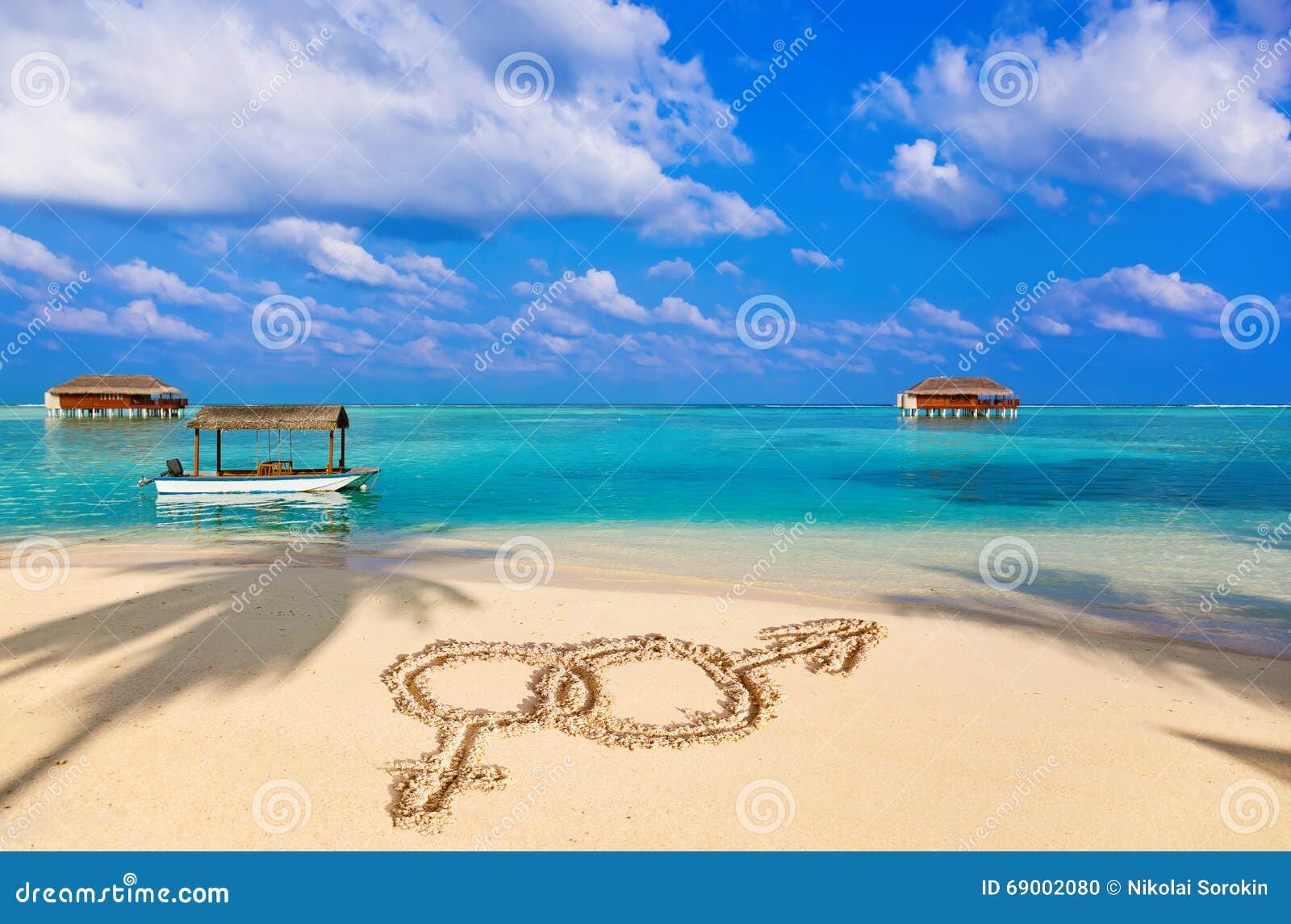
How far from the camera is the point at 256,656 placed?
816cm

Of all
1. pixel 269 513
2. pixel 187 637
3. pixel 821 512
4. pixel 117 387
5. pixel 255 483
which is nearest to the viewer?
pixel 187 637

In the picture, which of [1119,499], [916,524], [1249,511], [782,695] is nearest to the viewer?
[782,695]

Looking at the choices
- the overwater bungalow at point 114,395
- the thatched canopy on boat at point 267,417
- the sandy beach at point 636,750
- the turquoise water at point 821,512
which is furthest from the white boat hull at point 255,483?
the overwater bungalow at point 114,395

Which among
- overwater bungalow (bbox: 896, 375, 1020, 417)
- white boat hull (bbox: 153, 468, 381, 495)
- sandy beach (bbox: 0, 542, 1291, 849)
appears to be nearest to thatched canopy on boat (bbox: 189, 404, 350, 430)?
white boat hull (bbox: 153, 468, 381, 495)

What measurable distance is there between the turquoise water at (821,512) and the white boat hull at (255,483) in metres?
0.50

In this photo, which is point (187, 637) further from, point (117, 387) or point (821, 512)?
point (117, 387)

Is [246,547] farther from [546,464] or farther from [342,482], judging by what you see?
[546,464]

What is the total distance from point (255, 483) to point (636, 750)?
75.7 feet

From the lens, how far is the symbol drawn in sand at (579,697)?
18.4ft

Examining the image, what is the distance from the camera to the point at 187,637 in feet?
28.8

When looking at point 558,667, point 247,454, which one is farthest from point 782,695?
point 247,454

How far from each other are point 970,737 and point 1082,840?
145cm

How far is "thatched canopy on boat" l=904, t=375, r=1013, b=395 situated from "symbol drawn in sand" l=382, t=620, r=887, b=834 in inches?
3313

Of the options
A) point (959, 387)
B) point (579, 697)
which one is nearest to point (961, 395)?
point (959, 387)
